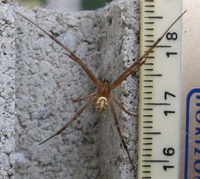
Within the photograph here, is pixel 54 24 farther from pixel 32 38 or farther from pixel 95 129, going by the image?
pixel 95 129

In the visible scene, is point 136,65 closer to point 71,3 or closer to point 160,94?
point 160,94

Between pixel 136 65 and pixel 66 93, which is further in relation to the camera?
pixel 66 93

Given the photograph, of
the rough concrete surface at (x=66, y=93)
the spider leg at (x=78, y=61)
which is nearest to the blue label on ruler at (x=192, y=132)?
the rough concrete surface at (x=66, y=93)

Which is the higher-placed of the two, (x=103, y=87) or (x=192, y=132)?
(x=103, y=87)

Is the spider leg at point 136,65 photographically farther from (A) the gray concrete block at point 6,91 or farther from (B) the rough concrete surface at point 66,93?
(A) the gray concrete block at point 6,91

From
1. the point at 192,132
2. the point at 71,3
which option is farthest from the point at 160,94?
the point at 71,3

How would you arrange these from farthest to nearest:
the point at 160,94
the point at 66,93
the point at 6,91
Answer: the point at 66,93 < the point at 160,94 < the point at 6,91

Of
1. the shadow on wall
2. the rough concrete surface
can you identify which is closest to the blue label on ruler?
the rough concrete surface
